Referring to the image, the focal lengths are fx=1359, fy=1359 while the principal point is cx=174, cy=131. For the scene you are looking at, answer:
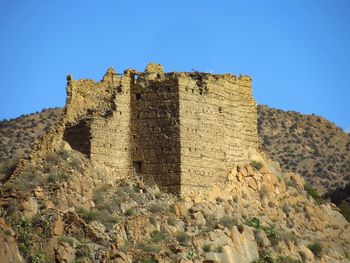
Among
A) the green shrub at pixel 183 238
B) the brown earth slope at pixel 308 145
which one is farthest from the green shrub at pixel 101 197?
the brown earth slope at pixel 308 145

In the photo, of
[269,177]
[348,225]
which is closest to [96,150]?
[269,177]

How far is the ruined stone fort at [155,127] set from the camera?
5319 centimetres

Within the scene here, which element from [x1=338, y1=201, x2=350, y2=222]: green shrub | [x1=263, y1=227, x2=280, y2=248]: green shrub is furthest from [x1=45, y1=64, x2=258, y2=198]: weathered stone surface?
[x1=338, y1=201, x2=350, y2=222]: green shrub

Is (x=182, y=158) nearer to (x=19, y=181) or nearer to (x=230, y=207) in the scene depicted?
(x=230, y=207)

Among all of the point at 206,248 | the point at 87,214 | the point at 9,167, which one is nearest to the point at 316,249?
the point at 206,248

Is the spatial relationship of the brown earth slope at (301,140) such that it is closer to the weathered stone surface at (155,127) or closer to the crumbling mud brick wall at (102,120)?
the crumbling mud brick wall at (102,120)

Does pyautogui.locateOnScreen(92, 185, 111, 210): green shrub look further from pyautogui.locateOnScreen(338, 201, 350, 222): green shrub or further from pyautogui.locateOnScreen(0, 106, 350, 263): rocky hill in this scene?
pyautogui.locateOnScreen(338, 201, 350, 222): green shrub

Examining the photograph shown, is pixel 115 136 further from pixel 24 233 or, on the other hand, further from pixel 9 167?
pixel 24 233

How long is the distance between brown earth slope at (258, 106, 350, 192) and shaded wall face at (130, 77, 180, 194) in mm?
29306

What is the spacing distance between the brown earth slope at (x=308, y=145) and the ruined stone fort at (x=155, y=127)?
27905 millimetres

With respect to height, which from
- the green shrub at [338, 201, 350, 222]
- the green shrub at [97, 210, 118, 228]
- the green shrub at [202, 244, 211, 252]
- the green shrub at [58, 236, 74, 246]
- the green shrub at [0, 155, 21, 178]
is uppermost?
the green shrub at [338, 201, 350, 222]

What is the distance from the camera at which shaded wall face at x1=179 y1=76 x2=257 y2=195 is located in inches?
2109

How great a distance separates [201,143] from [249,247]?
4.67 meters

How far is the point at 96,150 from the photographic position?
5294 cm
